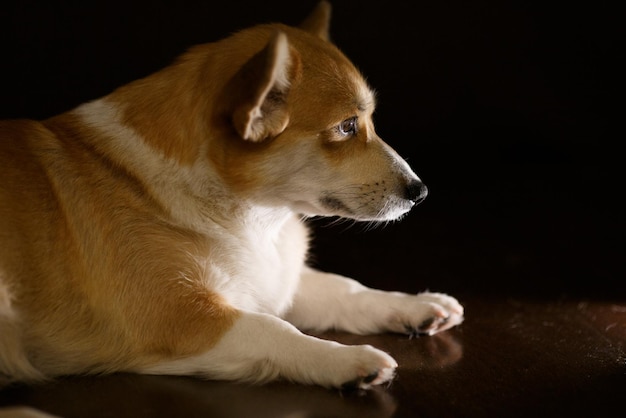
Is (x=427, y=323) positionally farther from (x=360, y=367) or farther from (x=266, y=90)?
(x=266, y=90)

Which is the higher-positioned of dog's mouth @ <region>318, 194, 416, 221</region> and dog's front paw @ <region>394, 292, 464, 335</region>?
dog's mouth @ <region>318, 194, 416, 221</region>

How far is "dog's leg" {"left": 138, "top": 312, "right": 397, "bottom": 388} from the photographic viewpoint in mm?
2016

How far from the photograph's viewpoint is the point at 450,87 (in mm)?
4059

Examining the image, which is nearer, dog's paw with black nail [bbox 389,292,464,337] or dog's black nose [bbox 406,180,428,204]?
dog's black nose [bbox 406,180,428,204]

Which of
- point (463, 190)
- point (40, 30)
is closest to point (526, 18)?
point (463, 190)

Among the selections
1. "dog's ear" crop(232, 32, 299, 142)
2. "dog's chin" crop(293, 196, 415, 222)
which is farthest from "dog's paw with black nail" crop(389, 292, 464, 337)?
"dog's ear" crop(232, 32, 299, 142)

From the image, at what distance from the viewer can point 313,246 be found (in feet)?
10.5

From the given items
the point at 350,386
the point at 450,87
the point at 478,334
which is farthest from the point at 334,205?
the point at 450,87

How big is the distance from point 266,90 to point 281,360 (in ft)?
1.96

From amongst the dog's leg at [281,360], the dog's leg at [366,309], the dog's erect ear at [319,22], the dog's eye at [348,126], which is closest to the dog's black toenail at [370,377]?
the dog's leg at [281,360]

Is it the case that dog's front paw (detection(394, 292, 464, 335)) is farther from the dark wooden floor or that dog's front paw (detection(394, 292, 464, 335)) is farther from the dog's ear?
the dog's ear

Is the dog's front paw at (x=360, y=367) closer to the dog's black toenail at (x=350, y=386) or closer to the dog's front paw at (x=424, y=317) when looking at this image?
the dog's black toenail at (x=350, y=386)

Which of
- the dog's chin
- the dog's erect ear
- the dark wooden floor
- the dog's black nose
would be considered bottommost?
the dark wooden floor

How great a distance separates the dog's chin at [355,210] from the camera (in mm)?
2221
